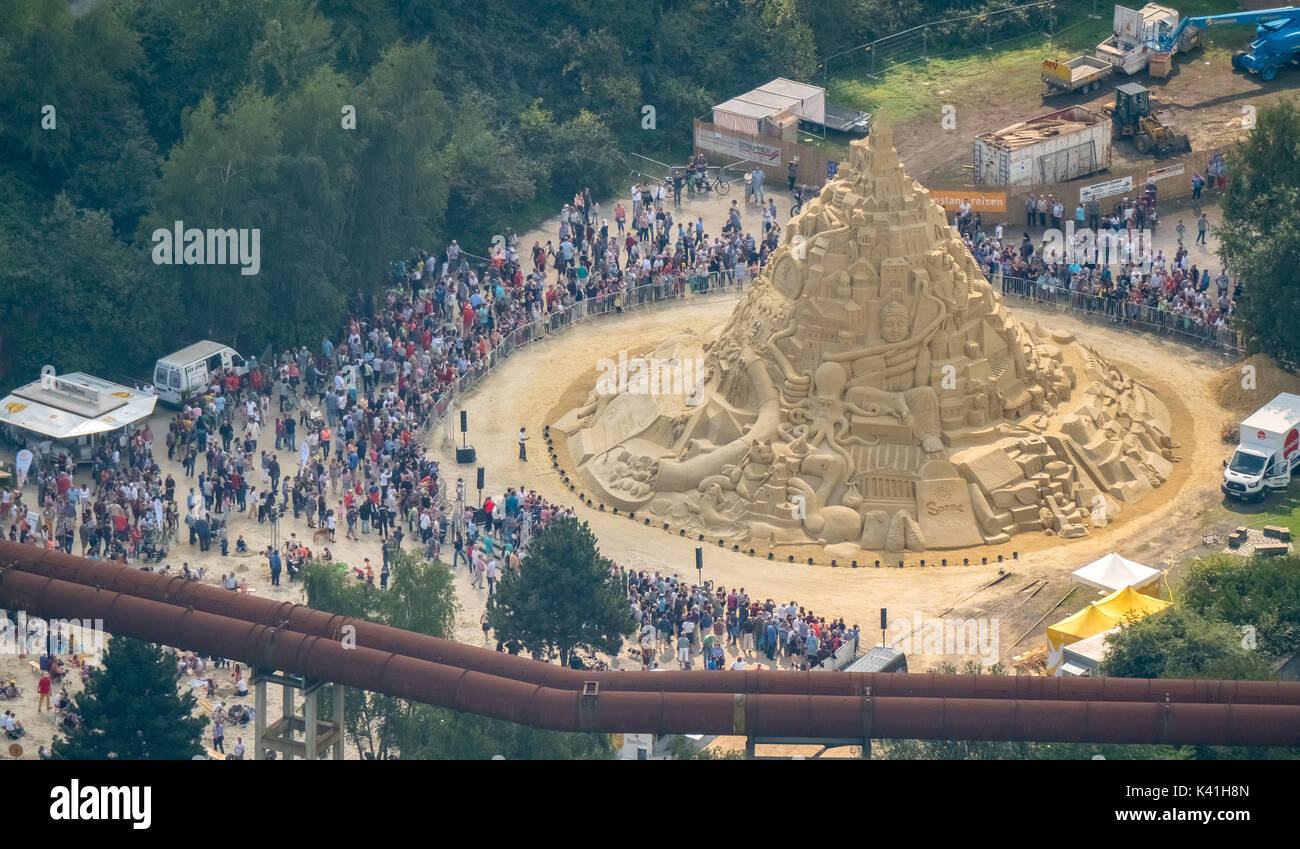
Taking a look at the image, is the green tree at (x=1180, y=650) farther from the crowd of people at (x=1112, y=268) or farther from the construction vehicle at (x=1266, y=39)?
the construction vehicle at (x=1266, y=39)

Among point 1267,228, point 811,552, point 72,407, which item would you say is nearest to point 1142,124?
point 1267,228

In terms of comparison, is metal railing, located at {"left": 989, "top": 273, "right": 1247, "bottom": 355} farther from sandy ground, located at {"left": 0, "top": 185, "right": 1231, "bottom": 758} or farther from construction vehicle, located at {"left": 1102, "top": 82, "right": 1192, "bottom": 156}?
construction vehicle, located at {"left": 1102, "top": 82, "right": 1192, "bottom": 156}

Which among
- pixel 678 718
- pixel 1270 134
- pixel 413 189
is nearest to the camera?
pixel 678 718

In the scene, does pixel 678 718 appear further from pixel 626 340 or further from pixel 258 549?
pixel 626 340

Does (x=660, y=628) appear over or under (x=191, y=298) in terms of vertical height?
under

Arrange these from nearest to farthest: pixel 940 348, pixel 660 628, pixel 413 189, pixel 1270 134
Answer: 1. pixel 660 628
2. pixel 940 348
3. pixel 1270 134
4. pixel 413 189

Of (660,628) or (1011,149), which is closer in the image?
(660,628)

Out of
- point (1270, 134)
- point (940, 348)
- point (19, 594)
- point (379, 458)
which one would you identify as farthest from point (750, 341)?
point (19, 594)

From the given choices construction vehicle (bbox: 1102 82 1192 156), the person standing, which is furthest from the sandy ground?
construction vehicle (bbox: 1102 82 1192 156)

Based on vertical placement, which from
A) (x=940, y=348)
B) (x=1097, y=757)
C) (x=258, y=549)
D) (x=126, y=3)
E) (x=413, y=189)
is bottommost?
(x=1097, y=757)
